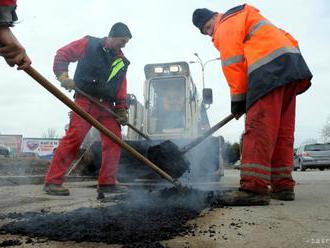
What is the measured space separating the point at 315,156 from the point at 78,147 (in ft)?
51.9

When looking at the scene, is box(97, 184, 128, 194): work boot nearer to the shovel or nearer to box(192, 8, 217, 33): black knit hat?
the shovel

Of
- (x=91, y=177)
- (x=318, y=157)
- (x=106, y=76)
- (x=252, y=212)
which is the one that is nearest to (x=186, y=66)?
(x=91, y=177)

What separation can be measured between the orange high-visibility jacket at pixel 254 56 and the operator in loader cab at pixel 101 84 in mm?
1718

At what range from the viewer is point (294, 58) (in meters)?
3.36

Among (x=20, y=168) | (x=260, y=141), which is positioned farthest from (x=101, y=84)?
(x=20, y=168)

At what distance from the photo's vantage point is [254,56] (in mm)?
3330

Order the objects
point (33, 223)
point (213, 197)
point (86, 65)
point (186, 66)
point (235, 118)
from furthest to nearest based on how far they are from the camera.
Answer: point (186, 66) < point (86, 65) < point (235, 118) < point (213, 197) < point (33, 223)

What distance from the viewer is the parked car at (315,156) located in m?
18.1

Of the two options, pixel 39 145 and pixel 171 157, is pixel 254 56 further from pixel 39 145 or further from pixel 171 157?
pixel 39 145

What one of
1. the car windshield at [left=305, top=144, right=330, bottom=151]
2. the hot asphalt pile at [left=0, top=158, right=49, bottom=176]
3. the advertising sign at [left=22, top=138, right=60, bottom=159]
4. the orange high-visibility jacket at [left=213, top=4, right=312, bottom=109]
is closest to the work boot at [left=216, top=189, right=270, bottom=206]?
the orange high-visibility jacket at [left=213, top=4, right=312, bottom=109]

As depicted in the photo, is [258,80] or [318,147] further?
[318,147]

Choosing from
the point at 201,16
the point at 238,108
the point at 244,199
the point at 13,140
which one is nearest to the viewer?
the point at 244,199

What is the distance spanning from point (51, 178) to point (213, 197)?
186cm

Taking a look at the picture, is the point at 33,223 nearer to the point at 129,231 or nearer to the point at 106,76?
the point at 129,231
